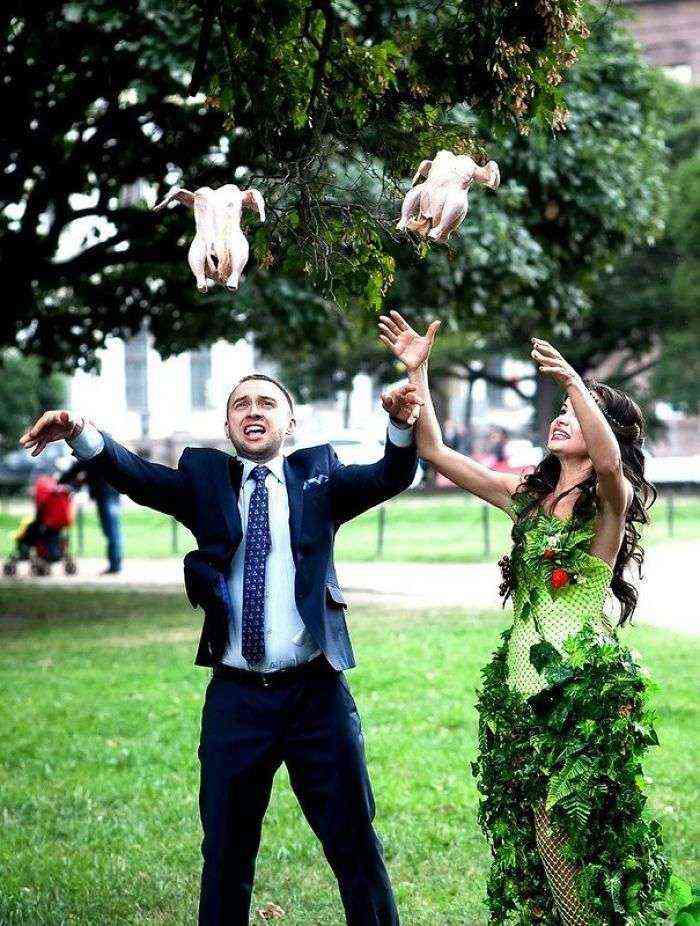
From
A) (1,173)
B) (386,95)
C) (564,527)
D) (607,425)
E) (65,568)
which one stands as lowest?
(65,568)

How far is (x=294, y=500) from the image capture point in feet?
14.5

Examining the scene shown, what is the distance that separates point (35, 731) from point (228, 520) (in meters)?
5.27

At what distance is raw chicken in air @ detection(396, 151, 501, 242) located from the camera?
407cm

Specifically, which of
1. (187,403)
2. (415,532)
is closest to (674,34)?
(187,403)

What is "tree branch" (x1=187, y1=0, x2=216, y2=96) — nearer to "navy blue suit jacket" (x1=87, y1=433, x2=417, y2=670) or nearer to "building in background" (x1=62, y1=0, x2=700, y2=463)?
"navy blue suit jacket" (x1=87, y1=433, x2=417, y2=670)

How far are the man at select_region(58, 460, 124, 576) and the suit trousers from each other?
1304cm

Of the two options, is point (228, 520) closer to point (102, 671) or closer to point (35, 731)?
point (35, 731)

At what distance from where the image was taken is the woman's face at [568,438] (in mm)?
4500

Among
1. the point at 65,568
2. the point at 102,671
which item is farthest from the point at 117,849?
the point at 65,568

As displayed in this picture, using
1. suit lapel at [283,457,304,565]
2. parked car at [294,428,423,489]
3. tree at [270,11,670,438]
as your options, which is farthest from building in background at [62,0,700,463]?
suit lapel at [283,457,304,565]

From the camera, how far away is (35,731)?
359 inches

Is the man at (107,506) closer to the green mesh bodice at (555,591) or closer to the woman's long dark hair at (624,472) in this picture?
the woman's long dark hair at (624,472)

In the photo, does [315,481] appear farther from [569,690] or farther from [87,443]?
[569,690]

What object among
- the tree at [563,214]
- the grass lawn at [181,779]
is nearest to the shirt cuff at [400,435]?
the grass lawn at [181,779]
